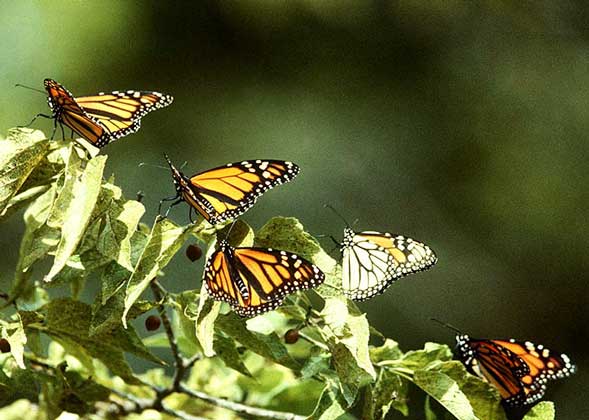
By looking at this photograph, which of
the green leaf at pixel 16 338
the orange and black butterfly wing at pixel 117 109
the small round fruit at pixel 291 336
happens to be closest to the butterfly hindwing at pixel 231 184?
the orange and black butterfly wing at pixel 117 109

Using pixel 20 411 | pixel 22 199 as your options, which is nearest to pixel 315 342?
pixel 22 199

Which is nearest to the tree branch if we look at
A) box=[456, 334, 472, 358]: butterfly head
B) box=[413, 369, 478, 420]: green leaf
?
box=[413, 369, 478, 420]: green leaf

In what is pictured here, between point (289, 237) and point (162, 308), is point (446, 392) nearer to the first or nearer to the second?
point (289, 237)

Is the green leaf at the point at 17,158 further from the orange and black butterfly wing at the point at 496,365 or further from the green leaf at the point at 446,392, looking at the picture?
the orange and black butterfly wing at the point at 496,365

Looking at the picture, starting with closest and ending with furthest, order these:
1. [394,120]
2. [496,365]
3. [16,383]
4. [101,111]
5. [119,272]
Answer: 1. [119,272]
2. [16,383]
3. [101,111]
4. [496,365]
5. [394,120]

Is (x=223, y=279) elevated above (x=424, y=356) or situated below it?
above

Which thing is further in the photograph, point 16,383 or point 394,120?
point 394,120

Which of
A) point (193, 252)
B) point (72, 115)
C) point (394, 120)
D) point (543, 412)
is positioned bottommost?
point (543, 412)

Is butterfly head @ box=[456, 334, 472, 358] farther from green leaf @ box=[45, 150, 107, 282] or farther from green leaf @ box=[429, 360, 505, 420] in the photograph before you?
green leaf @ box=[45, 150, 107, 282]
